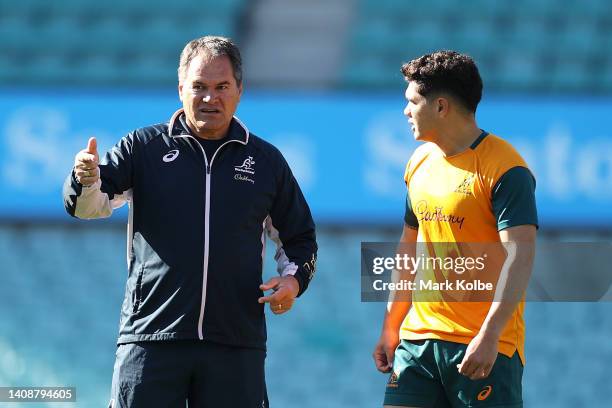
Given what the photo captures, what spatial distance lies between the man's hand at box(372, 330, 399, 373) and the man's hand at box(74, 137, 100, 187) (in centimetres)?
89

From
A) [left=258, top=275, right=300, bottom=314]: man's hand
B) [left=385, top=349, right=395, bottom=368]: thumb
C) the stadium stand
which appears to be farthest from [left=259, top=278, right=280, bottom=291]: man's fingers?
the stadium stand

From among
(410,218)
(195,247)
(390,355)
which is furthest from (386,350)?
(195,247)

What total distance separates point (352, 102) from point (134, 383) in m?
4.72

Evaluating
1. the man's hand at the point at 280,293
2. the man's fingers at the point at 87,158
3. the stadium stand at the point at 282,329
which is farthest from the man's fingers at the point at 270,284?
the stadium stand at the point at 282,329

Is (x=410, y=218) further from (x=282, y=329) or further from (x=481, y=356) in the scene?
(x=282, y=329)

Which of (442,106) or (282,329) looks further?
(282,329)

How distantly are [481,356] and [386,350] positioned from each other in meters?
0.40

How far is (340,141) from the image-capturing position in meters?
7.30

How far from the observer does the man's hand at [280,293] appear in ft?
9.31

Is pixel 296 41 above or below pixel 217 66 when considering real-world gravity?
above

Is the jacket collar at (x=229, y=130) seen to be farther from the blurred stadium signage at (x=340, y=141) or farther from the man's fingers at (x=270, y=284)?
the blurred stadium signage at (x=340, y=141)

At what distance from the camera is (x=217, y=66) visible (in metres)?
2.88

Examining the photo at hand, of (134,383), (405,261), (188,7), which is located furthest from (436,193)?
(188,7)

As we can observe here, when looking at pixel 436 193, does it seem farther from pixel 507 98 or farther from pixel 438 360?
pixel 507 98
